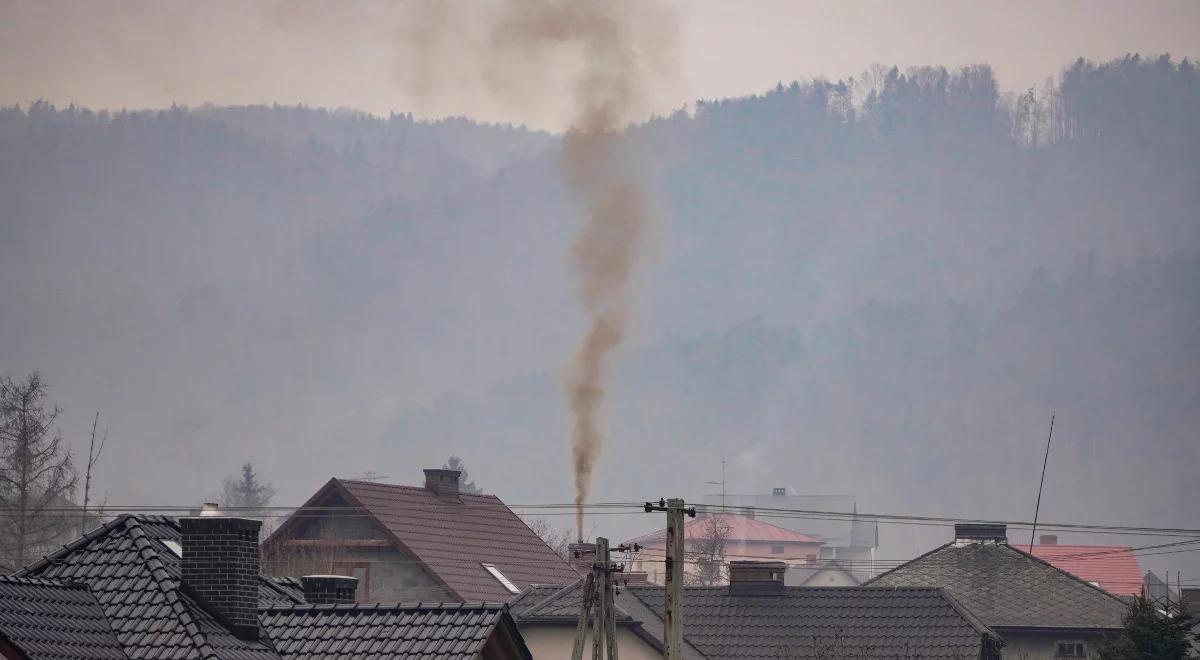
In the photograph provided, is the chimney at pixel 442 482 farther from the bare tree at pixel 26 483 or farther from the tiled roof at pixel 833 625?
the tiled roof at pixel 833 625

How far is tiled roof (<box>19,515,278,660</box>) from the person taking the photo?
20.7 metres

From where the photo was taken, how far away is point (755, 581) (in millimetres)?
45750

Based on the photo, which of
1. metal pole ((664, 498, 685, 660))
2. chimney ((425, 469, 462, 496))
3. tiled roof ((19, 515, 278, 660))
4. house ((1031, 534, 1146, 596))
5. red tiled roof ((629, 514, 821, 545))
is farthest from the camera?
red tiled roof ((629, 514, 821, 545))

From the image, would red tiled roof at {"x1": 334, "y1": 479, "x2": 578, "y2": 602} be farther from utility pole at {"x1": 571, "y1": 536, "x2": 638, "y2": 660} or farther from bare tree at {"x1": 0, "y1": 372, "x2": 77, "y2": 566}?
utility pole at {"x1": 571, "y1": 536, "x2": 638, "y2": 660}

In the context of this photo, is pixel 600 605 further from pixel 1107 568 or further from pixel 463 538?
pixel 1107 568

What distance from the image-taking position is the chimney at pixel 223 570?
21.9 m

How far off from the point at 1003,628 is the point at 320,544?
1951 centimetres

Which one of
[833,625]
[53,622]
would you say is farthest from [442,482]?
[53,622]

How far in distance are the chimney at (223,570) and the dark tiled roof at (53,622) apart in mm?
1200

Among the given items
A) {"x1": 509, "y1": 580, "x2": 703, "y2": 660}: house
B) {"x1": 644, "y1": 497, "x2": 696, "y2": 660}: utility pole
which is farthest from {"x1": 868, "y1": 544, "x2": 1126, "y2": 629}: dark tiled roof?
{"x1": 644, "y1": 497, "x2": 696, "y2": 660}: utility pole

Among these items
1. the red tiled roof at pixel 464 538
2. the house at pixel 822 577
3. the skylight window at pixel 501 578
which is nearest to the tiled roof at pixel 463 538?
the red tiled roof at pixel 464 538

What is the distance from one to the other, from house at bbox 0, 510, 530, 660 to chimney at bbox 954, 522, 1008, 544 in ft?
132

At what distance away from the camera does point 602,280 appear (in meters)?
125

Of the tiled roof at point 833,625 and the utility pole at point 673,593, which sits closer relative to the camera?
the utility pole at point 673,593
